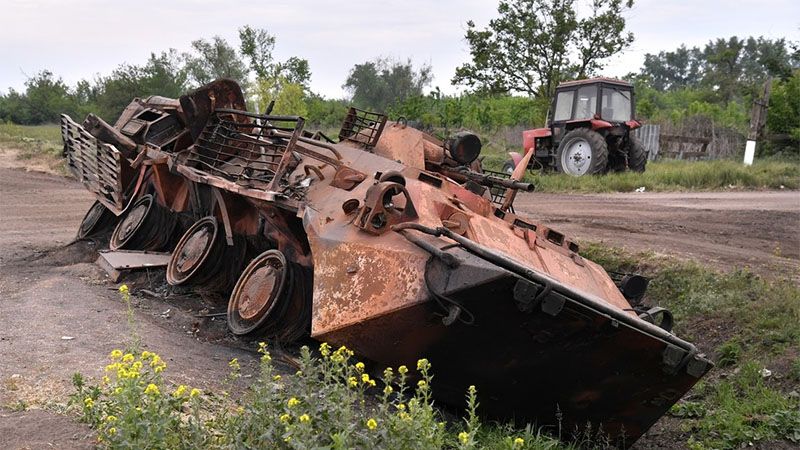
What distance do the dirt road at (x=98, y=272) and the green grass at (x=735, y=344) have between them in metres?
0.79

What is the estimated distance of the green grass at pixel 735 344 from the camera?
220 inches

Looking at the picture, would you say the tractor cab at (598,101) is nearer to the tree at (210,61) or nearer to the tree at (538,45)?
the tree at (538,45)

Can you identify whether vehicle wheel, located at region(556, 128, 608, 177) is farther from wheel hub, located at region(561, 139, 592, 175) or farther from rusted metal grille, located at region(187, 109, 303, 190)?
rusted metal grille, located at region(187, 109, 303, 190)

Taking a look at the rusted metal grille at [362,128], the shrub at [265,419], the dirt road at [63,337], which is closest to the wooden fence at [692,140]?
the rusted metal grille at [362,128]

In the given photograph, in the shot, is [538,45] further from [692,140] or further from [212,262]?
[212,262]

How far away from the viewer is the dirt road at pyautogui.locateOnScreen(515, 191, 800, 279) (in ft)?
29.7

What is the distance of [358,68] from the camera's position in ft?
149

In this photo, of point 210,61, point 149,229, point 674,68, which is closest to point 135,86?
point 210,61

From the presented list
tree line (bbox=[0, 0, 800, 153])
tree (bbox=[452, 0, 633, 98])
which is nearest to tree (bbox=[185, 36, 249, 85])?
tree line (bbox=[0, 0, 800, 153])

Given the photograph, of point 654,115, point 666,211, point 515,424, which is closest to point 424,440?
point 515,424

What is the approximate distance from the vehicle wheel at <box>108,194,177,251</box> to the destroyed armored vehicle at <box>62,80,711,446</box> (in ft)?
2.43

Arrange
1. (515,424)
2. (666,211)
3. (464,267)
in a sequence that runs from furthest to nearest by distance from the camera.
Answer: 1. (666,211)
2. (515,424)
3. (464,267)

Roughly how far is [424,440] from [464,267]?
4.06 feet

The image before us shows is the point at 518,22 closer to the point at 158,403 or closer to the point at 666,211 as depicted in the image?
the point at 666,211
